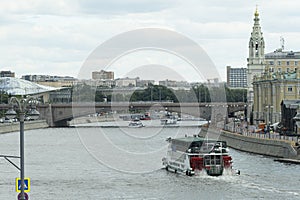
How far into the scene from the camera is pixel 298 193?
29.5m

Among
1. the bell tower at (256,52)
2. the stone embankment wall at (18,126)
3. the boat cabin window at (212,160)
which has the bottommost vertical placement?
the boat cabin window at (212,160)

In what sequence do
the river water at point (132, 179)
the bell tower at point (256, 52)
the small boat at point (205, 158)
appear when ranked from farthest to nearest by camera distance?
the bell tower at point (256, 52), the small boat at point (205, 158), the river water at point (132, 179)

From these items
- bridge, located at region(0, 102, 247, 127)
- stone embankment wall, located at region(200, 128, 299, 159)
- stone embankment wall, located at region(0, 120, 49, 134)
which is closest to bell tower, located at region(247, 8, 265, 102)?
bridge, located at region(0, 102, 247, 127)

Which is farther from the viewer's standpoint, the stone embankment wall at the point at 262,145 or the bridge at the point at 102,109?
the bridge at the point at 102,109

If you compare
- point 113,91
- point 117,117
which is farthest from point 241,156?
point 117,117

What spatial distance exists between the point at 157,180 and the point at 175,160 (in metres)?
3.84

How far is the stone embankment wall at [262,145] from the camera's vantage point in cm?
4249

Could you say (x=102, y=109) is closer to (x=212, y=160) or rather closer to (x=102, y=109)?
(x=102, y=109)

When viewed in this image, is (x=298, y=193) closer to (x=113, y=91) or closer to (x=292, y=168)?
(x=292, y=168)

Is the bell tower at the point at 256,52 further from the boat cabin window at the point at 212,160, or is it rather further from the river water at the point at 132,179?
the boat cabin window at the point at 212,160

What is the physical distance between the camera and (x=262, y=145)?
155 feet

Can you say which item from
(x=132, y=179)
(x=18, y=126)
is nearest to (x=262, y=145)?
(x=132, y=179)

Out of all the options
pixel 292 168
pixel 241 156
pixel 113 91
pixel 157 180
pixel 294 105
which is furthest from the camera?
pixel 113 91

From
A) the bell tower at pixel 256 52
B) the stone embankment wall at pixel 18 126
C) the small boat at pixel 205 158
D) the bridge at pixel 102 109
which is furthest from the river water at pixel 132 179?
the bell tower at pixel 256 52
